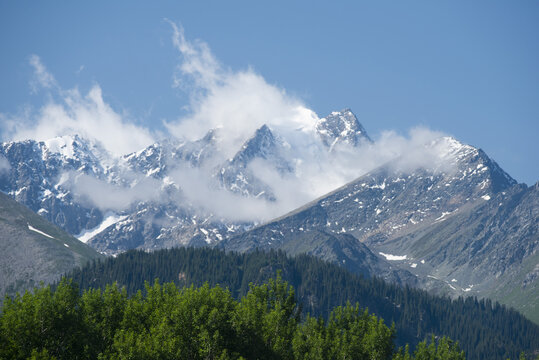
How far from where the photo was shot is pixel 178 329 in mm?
101250

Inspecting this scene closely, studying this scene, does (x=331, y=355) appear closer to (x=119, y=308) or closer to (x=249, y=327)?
(x=249, y=327)

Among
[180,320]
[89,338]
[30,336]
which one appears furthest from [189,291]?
[30,336]

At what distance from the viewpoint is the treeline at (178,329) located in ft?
299

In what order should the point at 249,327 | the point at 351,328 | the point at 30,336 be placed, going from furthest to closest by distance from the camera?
1. the point at 351,328
2. the point at 249,327
3. the point at 30,336

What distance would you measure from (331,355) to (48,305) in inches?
1954

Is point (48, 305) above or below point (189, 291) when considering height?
below

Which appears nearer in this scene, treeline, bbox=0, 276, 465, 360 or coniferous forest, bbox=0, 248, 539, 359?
treeline, bbox=0, 276, 465, 360

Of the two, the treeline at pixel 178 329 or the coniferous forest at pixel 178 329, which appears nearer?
the treeline at pixel 178 329

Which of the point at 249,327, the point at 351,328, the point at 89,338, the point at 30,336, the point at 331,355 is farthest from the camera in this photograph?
the point at 351,328

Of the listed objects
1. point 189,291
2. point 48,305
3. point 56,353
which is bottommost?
point 56,353

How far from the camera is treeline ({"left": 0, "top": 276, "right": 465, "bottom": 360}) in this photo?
91.1m

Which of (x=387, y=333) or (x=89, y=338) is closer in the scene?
(x=89, y=338)

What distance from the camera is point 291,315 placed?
134375mm

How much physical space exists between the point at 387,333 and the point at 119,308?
158ft
